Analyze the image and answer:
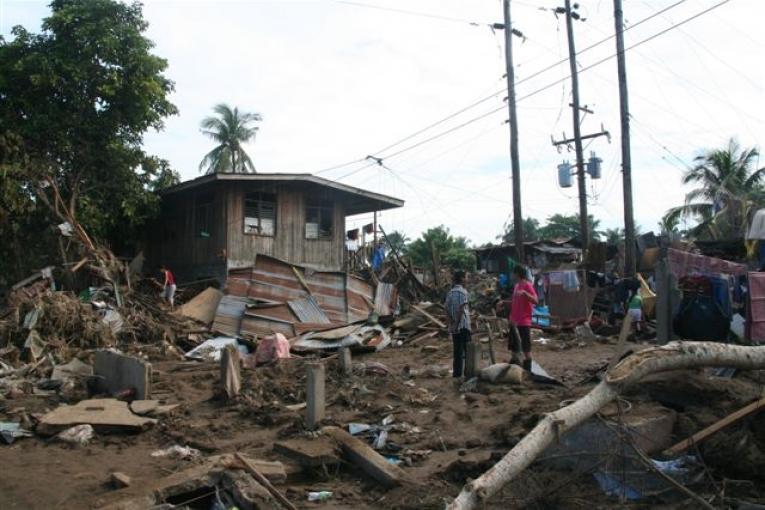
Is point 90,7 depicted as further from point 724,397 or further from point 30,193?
point 724,397

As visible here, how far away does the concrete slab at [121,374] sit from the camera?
9.20 metres

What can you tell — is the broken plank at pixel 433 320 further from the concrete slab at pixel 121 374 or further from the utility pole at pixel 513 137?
the concrete slab at pixel 121 374

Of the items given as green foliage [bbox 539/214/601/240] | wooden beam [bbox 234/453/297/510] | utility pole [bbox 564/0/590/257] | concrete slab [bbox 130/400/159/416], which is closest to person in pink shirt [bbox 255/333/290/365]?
concrete slab [bbox 130/400/159/416]

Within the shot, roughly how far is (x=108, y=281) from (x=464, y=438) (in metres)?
13.1

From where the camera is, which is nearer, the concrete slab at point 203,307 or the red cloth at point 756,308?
the red cloth at point 756,308

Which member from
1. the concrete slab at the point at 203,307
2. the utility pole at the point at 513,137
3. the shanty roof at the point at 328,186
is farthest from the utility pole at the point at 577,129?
the concrete slab at the point at 203,307

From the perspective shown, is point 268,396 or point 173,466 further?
point 268,396

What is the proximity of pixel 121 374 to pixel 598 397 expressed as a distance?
777 cm

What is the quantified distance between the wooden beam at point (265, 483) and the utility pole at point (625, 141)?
1502cm

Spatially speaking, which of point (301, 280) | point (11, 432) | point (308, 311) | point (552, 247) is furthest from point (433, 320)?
point (552, 247)

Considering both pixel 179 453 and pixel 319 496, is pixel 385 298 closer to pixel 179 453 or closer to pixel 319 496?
pixel 179 453

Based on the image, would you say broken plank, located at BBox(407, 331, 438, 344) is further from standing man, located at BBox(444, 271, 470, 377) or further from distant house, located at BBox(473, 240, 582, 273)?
distant house, located at BBox(473, 240, 582, 273)

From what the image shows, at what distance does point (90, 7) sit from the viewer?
19750 mm

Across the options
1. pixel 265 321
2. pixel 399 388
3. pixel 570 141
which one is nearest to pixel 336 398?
pixel 399 388
